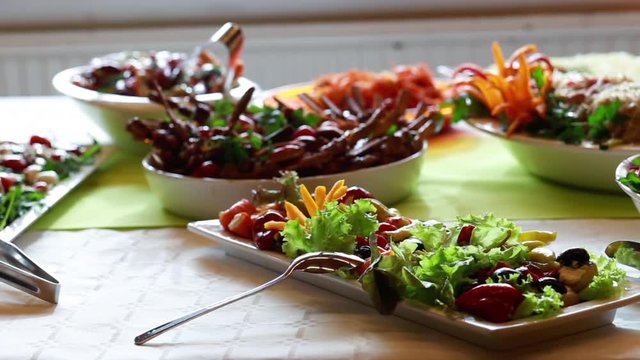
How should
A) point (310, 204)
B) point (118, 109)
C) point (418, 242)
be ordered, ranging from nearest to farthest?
point (418, 242) → point (310, 204) → point (118, 109)

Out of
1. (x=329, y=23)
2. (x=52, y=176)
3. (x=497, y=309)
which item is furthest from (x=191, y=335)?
(x=329, y=23)

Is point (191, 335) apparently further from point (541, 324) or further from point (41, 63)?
point (41, 63)

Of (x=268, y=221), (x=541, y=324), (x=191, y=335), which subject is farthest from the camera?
(x=268, y=221)

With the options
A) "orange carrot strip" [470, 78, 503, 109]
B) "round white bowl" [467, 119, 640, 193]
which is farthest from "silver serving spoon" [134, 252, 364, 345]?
"orange carrot strip" [470, 78, 503, 109]

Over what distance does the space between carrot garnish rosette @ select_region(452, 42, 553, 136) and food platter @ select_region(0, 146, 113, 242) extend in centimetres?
63

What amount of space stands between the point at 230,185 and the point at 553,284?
1.91 ft

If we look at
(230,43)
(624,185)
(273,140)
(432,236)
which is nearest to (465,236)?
(432,236)

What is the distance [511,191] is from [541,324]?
688mm

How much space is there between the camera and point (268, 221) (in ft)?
4.18

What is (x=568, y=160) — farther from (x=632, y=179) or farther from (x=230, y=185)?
(x=230, y=185)

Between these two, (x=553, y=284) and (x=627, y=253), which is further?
(x=627, y=253)

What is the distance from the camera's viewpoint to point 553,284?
1031 mm

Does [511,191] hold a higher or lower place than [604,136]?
lower

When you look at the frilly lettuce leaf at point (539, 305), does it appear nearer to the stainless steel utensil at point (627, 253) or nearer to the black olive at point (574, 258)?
the black olive at point (574, 258)
